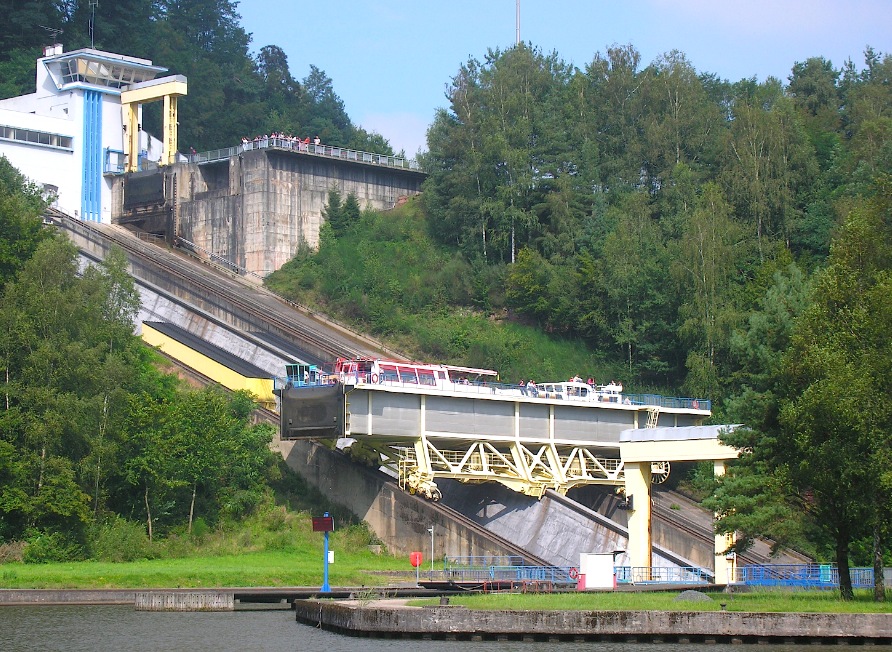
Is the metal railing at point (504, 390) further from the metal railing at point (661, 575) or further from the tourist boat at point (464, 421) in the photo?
the metal railing at point (661, 575)

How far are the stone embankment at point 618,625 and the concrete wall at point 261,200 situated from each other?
52.5m

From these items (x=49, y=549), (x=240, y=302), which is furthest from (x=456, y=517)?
(x=240, y=302)

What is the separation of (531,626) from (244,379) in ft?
111

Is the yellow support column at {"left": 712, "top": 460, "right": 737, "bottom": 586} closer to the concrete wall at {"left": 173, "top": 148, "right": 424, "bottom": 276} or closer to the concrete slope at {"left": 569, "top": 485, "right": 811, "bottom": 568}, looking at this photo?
the concrete slope at {"left": 569, "top": 485, "right": 811, "bottom": 568}

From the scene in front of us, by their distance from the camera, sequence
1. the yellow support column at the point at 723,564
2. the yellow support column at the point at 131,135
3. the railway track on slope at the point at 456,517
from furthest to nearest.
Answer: the yellow support column at the point at 131,135 < the railway track on slope at the point at 456,517 < the yellow support column at the point at 723,564

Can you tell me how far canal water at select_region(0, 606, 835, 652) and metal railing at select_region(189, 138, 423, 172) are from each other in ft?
161

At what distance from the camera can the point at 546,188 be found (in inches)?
3339

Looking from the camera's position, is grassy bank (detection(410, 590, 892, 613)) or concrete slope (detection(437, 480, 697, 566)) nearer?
grassy bank (detection(410, 590, 892, 613))

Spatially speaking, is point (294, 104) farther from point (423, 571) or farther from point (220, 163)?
point (423, 571)

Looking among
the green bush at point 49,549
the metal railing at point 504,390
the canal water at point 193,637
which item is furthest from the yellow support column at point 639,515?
the green bush at point 49,549

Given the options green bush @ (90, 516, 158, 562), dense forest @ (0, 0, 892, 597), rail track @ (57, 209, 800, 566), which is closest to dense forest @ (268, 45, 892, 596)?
dense forest @ (0, 0, 892, 597)

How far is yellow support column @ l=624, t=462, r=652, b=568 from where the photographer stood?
5366cm

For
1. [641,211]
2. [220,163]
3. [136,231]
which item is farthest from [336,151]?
[641,211]

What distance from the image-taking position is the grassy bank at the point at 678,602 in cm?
3519
